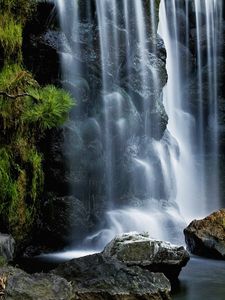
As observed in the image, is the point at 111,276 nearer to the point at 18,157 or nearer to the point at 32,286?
the point at 32,286

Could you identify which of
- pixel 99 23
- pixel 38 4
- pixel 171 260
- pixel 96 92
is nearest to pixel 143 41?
pixel 99 23

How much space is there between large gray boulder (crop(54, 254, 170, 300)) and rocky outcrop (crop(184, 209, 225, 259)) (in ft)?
12.8

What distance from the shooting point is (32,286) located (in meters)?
5.61

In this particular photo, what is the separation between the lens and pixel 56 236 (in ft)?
40.0

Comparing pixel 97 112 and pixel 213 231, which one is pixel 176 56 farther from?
pixel 213 231

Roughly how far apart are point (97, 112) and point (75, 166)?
2062 mm

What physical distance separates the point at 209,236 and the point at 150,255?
116 inches

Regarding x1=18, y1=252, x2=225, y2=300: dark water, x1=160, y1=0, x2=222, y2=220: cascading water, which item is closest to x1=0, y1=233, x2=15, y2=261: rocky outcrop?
x1=18, y1=252, x2=225, y2=300: dark water

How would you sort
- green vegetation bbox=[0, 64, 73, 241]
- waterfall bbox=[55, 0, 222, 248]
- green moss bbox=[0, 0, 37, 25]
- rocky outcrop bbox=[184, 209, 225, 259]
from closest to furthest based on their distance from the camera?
green vegetation bbox=[0, 64, 73, 241] < rocky outcrop bbox=[184, 209, 225, 259] < green moss bbox=[0, 0, 37, 25] < waterfall bbox=[55, 0, 222, 248]

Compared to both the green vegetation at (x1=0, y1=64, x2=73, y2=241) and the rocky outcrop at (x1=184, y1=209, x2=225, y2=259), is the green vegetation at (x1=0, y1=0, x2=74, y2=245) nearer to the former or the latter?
the green vegetation at (x1=0, y1=64, x2=73, y2=241)

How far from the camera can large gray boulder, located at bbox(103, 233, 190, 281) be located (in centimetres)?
802

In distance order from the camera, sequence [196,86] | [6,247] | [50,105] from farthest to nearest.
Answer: [196,86], [6,247], [50,105]

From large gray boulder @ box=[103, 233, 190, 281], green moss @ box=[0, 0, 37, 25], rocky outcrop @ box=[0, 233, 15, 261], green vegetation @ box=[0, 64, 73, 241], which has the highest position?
green moss @ box=[0, 0, 37, 25]

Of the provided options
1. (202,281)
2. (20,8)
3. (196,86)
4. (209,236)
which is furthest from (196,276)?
(196,86)
